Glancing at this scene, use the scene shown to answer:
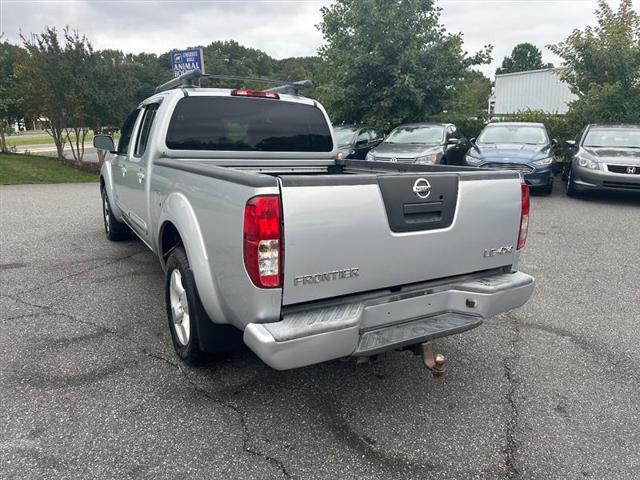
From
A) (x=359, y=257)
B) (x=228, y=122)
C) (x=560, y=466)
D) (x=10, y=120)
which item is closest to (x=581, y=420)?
(x=560, y=466)

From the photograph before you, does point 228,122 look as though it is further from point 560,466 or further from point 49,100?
point 49,100

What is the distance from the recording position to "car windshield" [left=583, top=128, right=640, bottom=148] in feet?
32.6

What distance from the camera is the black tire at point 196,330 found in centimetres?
283

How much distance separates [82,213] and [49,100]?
842cm

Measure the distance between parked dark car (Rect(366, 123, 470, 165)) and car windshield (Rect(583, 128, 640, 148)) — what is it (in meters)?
2.82

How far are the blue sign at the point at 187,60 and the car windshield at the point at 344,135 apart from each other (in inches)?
157

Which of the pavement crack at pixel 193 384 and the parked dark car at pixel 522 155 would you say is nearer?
the pavement crack at pixel 193 384

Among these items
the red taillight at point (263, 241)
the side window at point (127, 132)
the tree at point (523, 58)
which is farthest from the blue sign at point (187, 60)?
the tree at point (523, 58)

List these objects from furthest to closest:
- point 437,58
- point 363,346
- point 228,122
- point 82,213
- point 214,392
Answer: point 437,58
point 82,213
point 228,122
point 214,392
point 363,346

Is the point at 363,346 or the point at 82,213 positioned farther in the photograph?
the point at 82,213

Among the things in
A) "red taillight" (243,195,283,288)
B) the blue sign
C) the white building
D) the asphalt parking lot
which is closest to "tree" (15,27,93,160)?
the blue sign

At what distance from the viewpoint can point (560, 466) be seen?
2.33 m

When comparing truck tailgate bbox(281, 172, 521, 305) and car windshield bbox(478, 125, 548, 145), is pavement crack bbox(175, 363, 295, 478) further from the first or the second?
car windshield bbox(478, 125, 548, 145)

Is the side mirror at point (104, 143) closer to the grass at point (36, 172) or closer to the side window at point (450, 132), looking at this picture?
the side window at point (450, 132)
